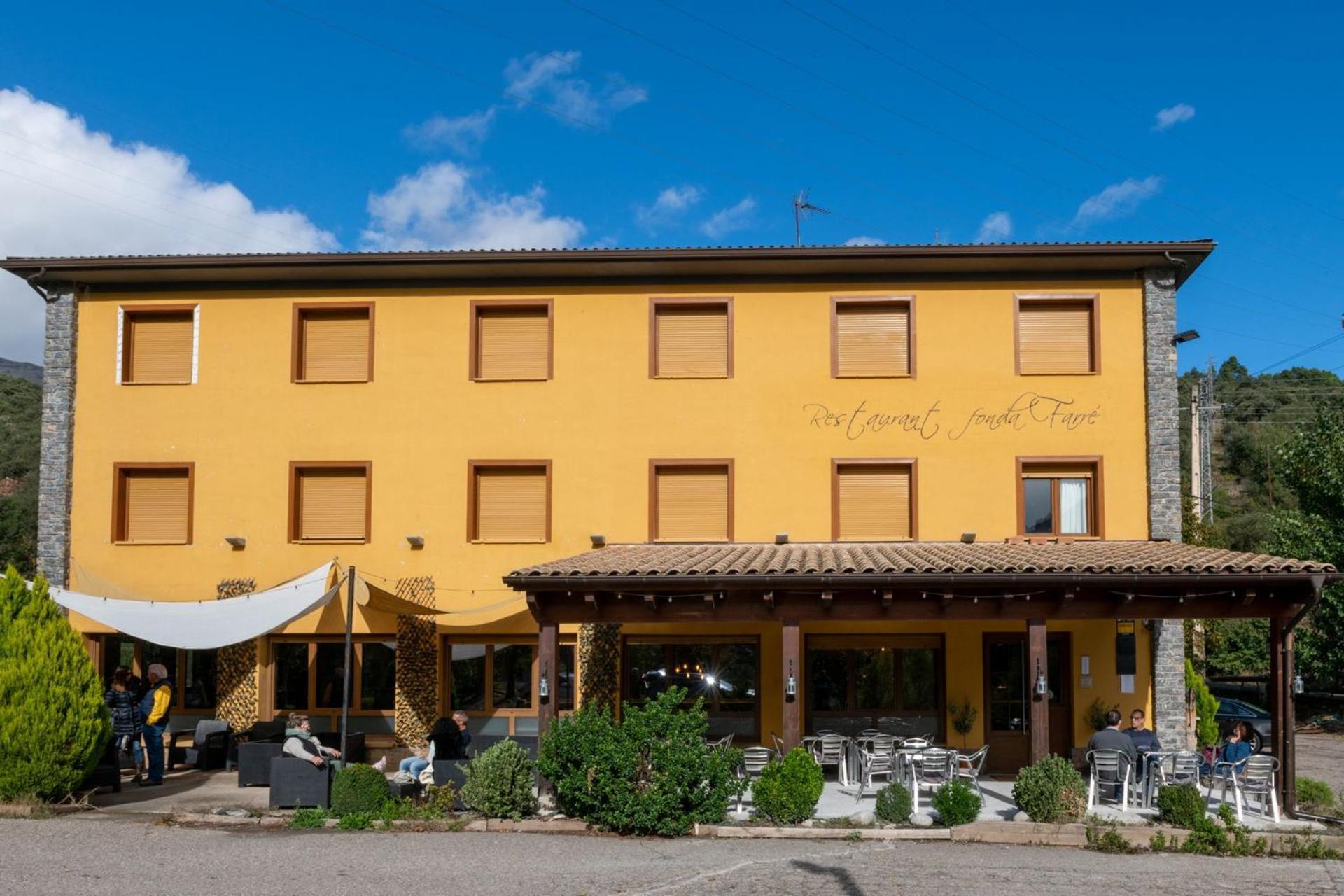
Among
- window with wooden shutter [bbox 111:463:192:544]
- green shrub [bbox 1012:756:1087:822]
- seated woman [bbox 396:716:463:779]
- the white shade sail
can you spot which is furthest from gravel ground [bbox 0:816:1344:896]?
window with wooden shutter [bbox 111:463:192:544]

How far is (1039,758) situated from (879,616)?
2255mm

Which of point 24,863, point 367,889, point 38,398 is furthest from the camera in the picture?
point 38,398

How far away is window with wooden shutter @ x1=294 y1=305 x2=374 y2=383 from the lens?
18.1m

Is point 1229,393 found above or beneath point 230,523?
above

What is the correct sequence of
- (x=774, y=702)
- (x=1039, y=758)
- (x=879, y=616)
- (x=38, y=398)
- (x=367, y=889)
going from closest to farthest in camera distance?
(x=367, y=889) < (x=1039, y=758) < (x=879, y=616) < (x=774, y=702) < (x=38, y=398)

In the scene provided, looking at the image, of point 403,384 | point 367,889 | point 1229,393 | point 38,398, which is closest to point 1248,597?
point 367,889

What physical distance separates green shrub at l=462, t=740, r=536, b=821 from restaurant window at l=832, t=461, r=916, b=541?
693 centimetres

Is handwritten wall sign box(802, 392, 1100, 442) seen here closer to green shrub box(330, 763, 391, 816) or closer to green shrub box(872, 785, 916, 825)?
green shrub box(872, 785, 916, 825)

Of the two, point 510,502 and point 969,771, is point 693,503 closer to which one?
point 510,502

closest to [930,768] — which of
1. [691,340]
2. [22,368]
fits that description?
[691,340]

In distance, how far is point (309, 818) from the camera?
1220 centimetres

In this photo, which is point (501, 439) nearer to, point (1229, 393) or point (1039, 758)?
point (1039, 758)

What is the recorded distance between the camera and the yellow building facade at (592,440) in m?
17.3

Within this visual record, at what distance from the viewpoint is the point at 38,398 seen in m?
51.4
